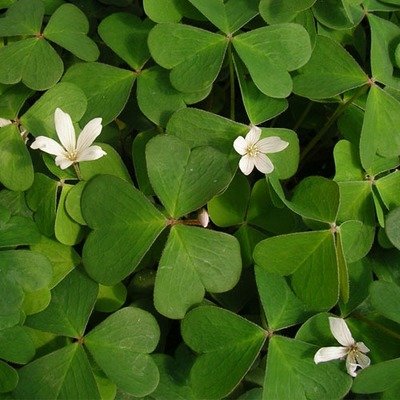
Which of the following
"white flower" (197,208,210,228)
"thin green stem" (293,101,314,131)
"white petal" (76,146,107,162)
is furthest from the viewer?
"thin green stem" (293,101,314,131)

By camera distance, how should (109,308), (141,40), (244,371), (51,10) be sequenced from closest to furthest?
(244,371) < (109,308) < (141,40) < (51,10)

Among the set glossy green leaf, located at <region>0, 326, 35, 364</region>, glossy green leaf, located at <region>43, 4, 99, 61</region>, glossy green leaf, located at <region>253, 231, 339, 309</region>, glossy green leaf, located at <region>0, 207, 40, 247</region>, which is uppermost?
glossy green leaf, located at <region>43, 4, 99, 61</region>

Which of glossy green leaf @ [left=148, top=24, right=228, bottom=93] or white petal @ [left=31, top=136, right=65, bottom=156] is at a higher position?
glossy green leaf @ [left=148, top=24, right=228, bottom=93]

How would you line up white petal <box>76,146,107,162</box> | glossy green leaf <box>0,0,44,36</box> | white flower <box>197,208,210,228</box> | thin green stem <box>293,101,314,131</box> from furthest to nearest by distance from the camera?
thin green stem <box>293,101,314,131</box> < glossy green leaf <box>0,0,44,36</box> < white flower <box>197,208,210,228</box> < white petal <box>76,146,107,162</box>

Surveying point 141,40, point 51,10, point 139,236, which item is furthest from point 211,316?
point 51,10

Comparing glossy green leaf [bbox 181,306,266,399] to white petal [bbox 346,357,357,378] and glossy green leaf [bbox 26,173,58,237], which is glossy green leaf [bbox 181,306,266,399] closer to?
white petal [bbox 346,357,357,378]

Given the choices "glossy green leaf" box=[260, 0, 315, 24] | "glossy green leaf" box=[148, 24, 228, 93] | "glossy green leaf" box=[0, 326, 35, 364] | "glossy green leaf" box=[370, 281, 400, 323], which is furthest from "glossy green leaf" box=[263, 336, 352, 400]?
"glossy green leaf" box=[260, 0, 315, 24]

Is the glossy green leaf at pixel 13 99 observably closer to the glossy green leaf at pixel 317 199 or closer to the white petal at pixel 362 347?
the glossy green leaf at pixel 317 199

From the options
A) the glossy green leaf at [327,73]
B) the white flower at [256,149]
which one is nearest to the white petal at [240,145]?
the white flower at [256,149]

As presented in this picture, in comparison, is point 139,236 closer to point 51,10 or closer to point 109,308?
point 109,308
